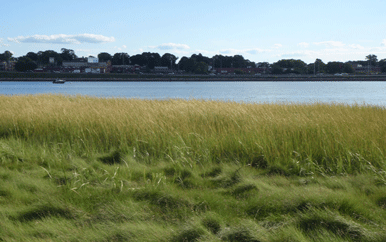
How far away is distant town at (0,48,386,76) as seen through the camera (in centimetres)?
15562

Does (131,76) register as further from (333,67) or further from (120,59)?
(333,67)

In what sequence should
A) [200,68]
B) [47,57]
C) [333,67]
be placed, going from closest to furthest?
[200,68]
[333,67]
[47,57]

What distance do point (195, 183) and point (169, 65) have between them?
18350 centimetres

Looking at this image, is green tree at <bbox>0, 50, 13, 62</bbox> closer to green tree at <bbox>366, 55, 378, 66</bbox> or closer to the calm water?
the calm water

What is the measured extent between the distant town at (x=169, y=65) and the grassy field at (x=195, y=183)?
478 feet

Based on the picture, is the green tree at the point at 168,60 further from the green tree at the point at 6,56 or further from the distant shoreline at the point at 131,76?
the green tree at the point at 6,56

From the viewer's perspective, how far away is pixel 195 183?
5062mm

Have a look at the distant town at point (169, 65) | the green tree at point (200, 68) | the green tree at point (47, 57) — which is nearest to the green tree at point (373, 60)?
the distant town at point (169, 65)

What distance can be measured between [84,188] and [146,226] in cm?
151

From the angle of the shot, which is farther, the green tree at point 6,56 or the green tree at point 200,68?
the green tree at point 6,56

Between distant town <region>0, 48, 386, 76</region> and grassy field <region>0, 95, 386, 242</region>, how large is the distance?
5739 inches

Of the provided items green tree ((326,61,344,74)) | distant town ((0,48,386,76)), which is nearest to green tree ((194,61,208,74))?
distant town ((0,48,386,76))

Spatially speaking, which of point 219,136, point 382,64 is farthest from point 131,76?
point 219,136

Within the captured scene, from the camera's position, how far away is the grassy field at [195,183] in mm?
3574
